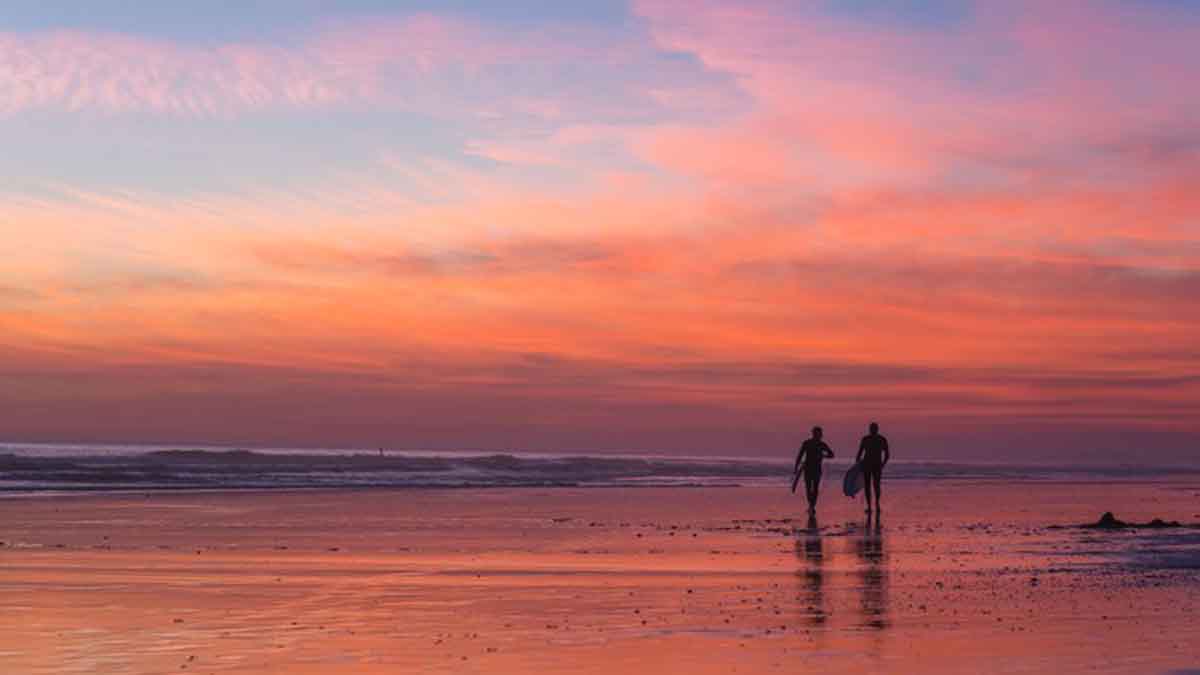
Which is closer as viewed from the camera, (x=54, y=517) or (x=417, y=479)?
(x=54, y=517)

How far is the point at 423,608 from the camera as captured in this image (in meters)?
14.7

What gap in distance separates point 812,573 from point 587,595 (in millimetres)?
3485

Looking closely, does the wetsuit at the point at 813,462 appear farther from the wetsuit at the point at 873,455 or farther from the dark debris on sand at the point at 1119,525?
the dark debris on sand at the point at 1119,525

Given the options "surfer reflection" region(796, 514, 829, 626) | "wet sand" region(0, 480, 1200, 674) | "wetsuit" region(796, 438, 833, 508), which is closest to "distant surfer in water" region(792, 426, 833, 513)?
"wetsuit" region(796, 438, 833, 508)

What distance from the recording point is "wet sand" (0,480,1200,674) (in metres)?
11.5

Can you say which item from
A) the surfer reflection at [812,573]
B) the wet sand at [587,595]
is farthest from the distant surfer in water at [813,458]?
the surfer reflection at [812,573]

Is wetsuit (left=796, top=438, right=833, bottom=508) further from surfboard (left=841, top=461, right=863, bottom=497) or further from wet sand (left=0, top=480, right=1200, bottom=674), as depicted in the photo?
wet sand (left=0, top=480, right=1200, bottom=674)

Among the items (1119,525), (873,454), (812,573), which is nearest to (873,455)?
(873,454)

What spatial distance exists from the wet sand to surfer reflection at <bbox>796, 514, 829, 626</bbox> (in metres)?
0.06

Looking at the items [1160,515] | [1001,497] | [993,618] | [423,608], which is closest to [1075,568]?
[993,618]

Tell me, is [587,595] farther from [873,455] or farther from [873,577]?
[873,455]

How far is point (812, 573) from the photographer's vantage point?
59.4ft

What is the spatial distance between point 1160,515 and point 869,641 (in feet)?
80.0

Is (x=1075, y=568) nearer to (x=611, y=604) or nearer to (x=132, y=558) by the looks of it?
(x=611, y=604)
